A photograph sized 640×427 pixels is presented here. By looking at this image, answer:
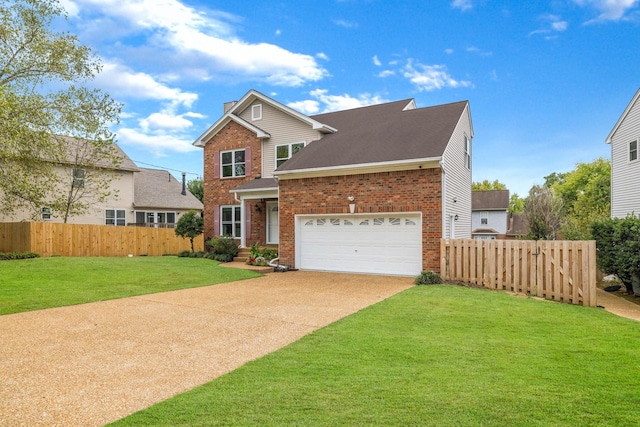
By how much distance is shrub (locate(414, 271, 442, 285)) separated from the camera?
1201 centimetres

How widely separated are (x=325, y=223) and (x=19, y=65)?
12693mm

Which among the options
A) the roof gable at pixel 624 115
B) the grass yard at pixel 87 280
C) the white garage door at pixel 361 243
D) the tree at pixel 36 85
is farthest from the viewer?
the roof gable at pixel 624 115

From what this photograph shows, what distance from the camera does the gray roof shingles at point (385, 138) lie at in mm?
13843

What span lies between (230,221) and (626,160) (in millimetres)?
19701

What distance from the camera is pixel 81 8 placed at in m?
15.6

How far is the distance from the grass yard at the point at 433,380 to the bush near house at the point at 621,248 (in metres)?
5.48

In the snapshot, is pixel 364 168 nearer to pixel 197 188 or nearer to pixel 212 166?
pixel 212 166

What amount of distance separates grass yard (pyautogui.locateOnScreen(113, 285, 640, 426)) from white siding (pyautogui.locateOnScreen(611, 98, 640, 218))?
48.8 feet

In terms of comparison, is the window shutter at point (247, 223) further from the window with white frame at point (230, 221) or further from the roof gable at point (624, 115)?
the roof gable at point (624, 115)

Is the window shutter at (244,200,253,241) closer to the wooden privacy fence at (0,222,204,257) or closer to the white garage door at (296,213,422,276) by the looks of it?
the white garage door at (296,213,422,276)

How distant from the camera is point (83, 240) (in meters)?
20.4

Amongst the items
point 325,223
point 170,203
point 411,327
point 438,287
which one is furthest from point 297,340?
point 170,203

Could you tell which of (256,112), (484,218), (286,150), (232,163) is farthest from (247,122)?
(484,218)

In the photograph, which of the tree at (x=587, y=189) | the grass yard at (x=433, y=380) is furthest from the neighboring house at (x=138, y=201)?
the tree at (x=587, y=189)
